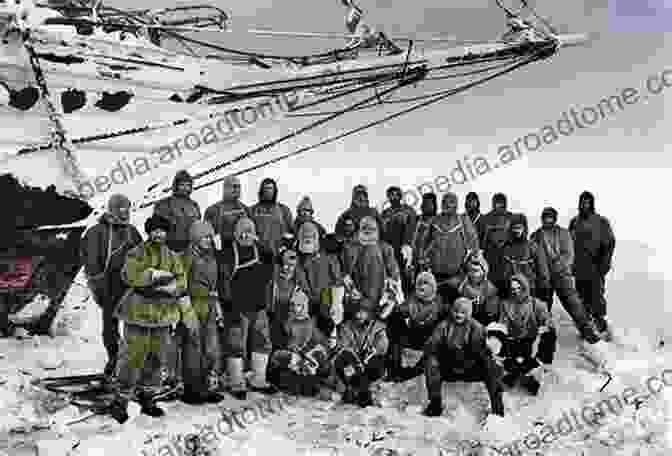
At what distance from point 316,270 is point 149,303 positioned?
3.36 ft

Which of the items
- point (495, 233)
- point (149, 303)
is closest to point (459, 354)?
point (495, 233)

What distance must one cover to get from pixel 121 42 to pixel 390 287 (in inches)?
98.3

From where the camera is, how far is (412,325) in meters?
3.82

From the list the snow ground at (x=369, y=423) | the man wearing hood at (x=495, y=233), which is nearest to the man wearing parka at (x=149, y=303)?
the snow ground at (x=369, y=423)

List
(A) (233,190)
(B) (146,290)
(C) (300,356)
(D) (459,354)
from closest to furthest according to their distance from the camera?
1. (B) (146,290)
2. (D) (459,354)
3. (C) (300,356)
4. (A) (233,190)

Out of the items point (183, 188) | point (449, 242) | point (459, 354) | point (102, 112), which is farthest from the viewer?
point (102, 112)

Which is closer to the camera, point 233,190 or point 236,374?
point 236,374

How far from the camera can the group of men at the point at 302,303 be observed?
10.8 feet

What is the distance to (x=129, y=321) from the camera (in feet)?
10.5

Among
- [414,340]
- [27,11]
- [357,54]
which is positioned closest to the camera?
[414,340]

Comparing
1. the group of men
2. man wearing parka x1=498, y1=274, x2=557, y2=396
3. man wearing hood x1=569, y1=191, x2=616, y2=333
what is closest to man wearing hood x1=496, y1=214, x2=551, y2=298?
the group of men

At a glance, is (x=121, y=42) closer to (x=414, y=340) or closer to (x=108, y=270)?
(x=108, y=270)

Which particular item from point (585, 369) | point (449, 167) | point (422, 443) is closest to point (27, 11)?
point (422, 443)

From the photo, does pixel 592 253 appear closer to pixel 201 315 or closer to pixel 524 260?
pixel 524 260
